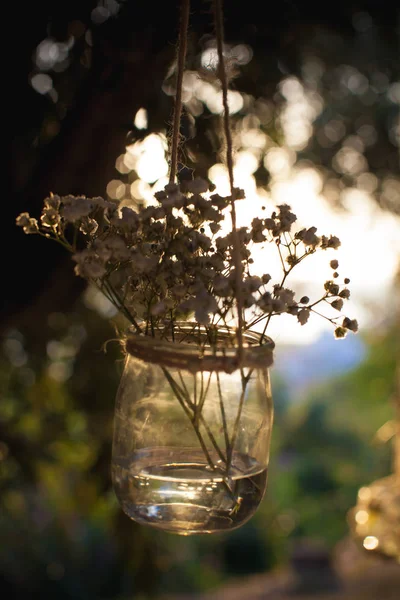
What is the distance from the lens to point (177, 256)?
0.58 metres

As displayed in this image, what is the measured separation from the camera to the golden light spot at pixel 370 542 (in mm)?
1313

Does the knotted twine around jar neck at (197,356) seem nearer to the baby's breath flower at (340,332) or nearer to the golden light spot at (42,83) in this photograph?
the baby's breath flower at (340,332)

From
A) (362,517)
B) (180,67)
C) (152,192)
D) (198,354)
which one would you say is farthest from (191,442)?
(362,517)

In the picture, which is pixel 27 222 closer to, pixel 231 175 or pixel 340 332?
pixel 231 175

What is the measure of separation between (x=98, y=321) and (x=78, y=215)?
1.46 metres

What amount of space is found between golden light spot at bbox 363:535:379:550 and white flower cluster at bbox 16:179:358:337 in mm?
876

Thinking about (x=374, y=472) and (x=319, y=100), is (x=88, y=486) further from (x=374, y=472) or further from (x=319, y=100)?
(x=374, y=472)

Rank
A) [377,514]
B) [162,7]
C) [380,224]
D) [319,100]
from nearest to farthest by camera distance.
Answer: [162,7] → [377,514] → [319,100] → [380,224]

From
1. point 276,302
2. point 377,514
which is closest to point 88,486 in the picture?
point 377,514

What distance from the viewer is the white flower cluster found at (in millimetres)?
535

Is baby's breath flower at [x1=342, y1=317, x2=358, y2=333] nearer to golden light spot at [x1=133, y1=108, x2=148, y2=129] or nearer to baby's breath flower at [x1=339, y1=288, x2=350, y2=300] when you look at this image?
baby's breath flower at [x1=339, y1=288, x2=350, y2=300]

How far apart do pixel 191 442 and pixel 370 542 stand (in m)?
0.93

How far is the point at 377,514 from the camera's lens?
4.44 ft

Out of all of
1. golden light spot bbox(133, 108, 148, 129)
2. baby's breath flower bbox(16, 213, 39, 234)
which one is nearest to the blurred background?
golden light spot bbox(133, 108, 148, 129)
